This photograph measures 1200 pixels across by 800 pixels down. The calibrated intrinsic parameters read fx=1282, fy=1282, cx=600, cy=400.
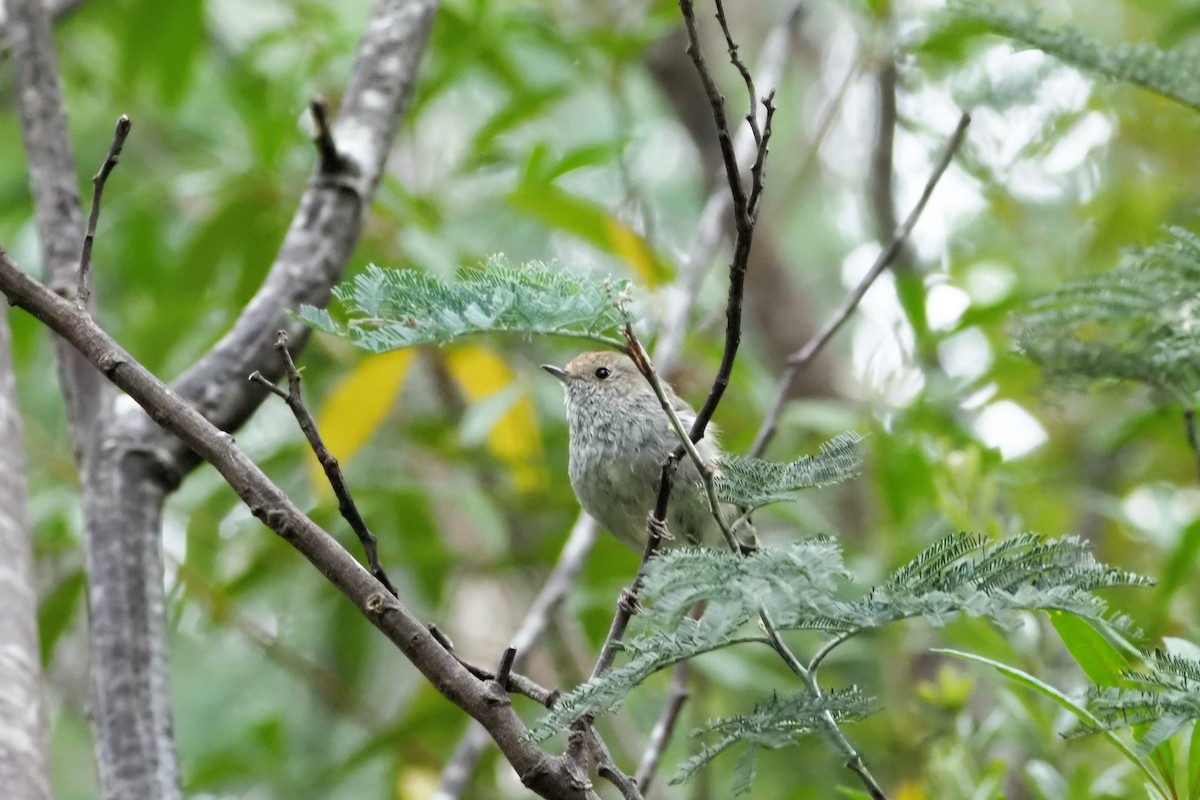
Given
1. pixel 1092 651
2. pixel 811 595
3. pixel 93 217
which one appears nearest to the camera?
pixel 811 595

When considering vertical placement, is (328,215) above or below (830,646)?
above

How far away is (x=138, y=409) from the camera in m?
3.26

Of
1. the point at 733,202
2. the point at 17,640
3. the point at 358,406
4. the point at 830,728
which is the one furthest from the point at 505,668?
the point at 358,406

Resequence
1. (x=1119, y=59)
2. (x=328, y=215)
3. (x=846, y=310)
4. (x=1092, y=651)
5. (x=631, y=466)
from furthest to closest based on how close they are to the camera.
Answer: (x=631, y=466), (x=328, y=215), (x=846, y=310), (x=1119, y=59), (x=1092, y=651)

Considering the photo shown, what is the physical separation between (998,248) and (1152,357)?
12.4 feet

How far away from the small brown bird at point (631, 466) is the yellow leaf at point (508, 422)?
2.36 feet

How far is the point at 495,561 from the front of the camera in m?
4.93

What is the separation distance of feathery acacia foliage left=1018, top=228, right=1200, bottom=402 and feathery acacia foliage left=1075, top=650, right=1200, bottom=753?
2.26ft

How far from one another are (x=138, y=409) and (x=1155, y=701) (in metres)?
2.47

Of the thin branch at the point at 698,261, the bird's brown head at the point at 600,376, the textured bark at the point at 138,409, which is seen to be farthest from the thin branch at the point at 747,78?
the bird's brown head at the point at 600,376

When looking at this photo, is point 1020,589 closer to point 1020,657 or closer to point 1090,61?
point 1090,61

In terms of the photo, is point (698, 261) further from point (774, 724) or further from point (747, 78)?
point (774, 724)

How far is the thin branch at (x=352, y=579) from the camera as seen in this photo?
6.40 ft

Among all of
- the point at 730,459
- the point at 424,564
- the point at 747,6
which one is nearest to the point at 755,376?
the point at 424,564
